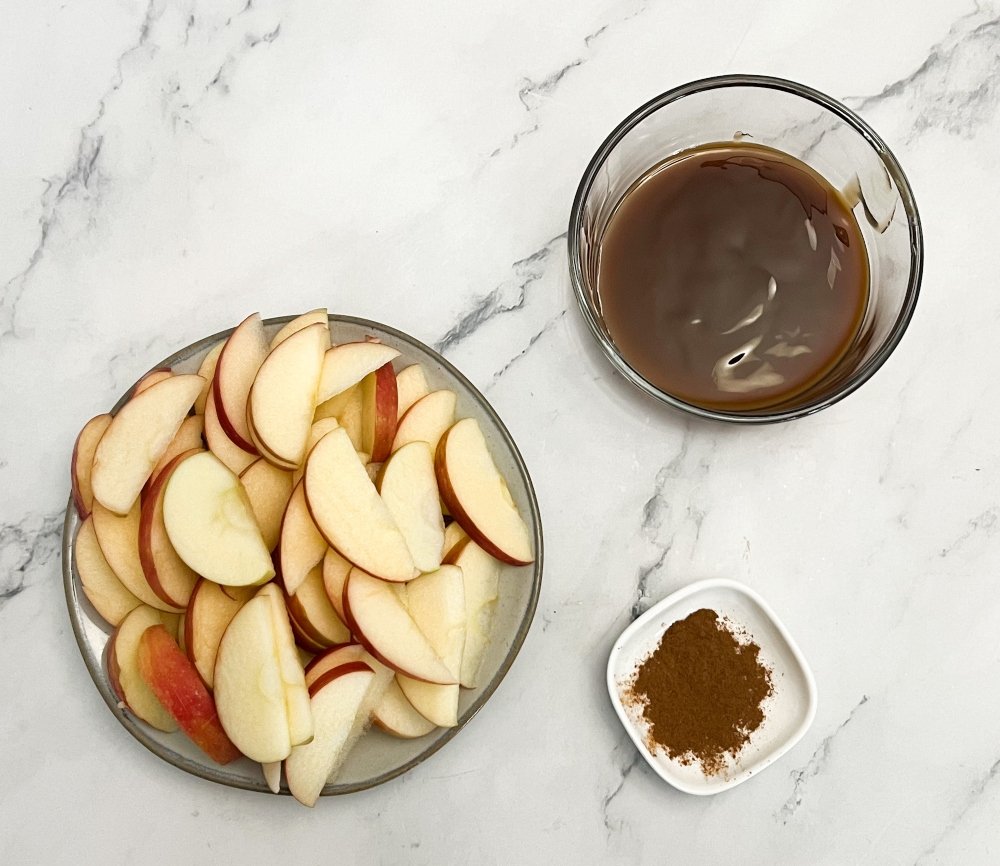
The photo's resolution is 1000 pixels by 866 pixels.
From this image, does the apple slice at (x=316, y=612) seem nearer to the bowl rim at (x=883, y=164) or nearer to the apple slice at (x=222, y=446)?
the apple slice at (x=222, y=446)

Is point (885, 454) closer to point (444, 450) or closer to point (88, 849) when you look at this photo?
point (444, 450)

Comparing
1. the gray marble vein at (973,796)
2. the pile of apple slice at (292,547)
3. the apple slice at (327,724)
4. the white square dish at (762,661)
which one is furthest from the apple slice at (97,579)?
the gray marble vein at (973,796)

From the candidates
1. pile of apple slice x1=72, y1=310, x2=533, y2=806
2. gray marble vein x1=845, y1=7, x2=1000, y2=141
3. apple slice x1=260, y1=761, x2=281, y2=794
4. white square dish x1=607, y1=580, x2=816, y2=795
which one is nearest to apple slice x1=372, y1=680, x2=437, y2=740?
pile of apple slice x1=72, y1=310, x2=533, y2=806

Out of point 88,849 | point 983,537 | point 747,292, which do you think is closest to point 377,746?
point 88,849

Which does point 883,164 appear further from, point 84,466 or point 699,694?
point 84,466

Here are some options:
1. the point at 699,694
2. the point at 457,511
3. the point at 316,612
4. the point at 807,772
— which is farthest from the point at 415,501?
the point at 807,772
